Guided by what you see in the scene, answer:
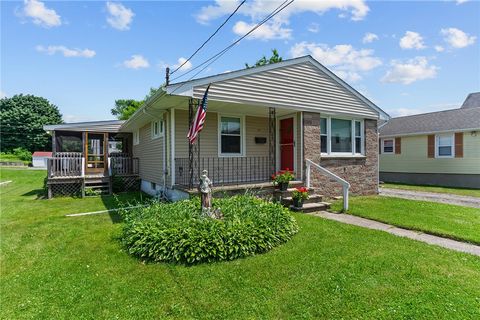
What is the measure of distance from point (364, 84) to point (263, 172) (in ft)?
19.5

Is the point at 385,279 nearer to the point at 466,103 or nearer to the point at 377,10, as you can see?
the point at 377,10

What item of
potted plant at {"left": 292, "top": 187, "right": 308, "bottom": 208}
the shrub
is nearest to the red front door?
potted plant at {"left": 292, "top": 187, "right": 308, "bottom": 208}

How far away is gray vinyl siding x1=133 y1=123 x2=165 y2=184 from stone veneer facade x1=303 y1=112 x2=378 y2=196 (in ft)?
16.3

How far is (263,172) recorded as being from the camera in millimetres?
9508

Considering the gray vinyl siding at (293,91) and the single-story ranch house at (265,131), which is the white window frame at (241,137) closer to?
the single-story ranch house at (265,131)

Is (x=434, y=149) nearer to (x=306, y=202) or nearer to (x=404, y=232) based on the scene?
(x=306, y=202)

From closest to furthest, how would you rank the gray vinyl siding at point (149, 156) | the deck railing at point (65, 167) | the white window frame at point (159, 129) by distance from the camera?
the white window frame at point (159, 129) < the gray vinyl siding at point (149, 156) < the deck railing at point (65, 167)

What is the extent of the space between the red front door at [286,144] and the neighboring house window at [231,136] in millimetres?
1638

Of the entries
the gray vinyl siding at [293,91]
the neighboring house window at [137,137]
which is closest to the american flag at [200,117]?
the gray vinyl siding at [293,91]

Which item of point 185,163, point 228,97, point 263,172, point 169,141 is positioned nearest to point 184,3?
point 228,97

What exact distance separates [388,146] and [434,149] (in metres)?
2.87

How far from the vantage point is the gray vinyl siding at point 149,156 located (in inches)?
365

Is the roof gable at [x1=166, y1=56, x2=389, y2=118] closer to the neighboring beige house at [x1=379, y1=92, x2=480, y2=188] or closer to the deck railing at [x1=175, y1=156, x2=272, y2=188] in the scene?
the deck railing at [x1=175, y1=156, x2=272, y2=188]

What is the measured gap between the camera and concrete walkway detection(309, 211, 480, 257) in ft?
15.7
